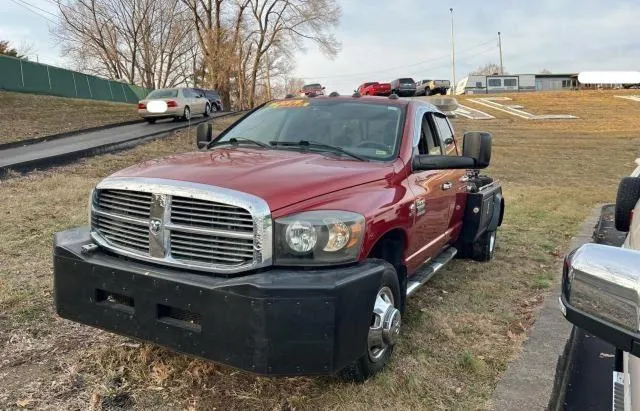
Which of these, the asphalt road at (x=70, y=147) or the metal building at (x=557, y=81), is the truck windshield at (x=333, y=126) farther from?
the metal building at (x=557, y=81)

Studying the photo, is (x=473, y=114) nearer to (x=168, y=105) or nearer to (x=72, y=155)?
(x=168, y=105)

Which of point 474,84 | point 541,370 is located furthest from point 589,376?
point 474,84

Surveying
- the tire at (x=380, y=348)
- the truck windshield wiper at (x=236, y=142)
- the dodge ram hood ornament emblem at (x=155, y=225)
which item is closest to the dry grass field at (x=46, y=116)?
the truck windshield wiper at (x=236, y=142)

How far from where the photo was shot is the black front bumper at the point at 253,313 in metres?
2.65

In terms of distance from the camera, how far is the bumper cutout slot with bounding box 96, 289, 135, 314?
9.90 feet

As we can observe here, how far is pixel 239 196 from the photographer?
281cm

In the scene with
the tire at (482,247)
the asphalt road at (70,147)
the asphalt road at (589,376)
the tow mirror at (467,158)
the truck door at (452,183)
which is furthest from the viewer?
the asphalt road at (70,147)

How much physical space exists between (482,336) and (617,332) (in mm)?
2863

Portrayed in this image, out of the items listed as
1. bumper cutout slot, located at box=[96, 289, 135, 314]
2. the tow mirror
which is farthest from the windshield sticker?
bumper cutout slot, located at box=[96, 289, 135, 314]

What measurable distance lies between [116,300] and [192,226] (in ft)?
2.26

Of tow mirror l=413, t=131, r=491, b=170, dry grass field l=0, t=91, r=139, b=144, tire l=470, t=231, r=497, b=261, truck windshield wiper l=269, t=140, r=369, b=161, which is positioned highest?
dry grass field l=0, t=91, r=139, b=144

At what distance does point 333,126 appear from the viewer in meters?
4.29

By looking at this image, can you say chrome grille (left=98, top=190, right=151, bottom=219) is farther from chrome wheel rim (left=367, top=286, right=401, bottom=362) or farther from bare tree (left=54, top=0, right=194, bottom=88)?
bare tree (left=54, top=0, right=194, bottom=88)

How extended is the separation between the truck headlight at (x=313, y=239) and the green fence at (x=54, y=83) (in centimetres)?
3163
